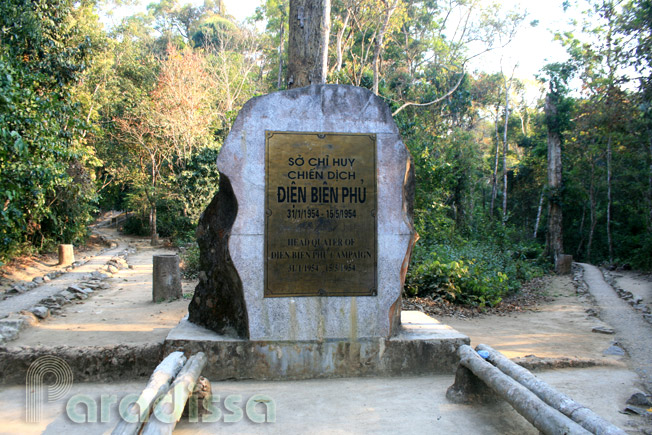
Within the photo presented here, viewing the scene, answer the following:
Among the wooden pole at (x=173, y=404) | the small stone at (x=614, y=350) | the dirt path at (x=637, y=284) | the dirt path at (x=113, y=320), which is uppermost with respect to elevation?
the wooden pole at (x=173, y=404)

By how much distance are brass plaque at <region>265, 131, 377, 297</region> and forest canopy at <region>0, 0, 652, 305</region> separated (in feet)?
13.9

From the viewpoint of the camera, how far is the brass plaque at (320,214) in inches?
153

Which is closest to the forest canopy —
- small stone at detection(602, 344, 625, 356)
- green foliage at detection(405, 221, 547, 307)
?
green foliage at detection(405, 221, 547, 307)

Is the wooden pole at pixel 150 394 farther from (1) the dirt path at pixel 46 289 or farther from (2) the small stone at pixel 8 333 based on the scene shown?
(1) the dirt path at pixel 46 289

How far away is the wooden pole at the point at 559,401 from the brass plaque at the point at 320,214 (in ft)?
3.90

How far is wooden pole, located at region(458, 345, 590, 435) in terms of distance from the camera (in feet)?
7.78

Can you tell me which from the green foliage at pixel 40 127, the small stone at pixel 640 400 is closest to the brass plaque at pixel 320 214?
the small stone at pixel 640 400

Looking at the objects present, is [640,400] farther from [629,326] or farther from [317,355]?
[629,326]

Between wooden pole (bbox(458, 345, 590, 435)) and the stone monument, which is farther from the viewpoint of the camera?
the stone monument

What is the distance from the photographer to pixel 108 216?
3138 cm

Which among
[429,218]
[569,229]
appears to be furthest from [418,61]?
[429,218]

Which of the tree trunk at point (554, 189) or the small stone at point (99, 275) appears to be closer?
the small stone at point (99, 275)

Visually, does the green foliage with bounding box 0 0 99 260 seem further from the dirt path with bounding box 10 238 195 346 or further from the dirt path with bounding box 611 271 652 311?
the dirt path with bounding box 611 271 652 311

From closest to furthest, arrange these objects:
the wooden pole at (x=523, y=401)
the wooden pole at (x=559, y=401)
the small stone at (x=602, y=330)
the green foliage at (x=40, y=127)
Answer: the wooden pole at (x=559, y=401) < the wooden pole at (x=523, y=401) < the small stone at (x=602, y=330) < the green foliage at (x=40, y=127)
